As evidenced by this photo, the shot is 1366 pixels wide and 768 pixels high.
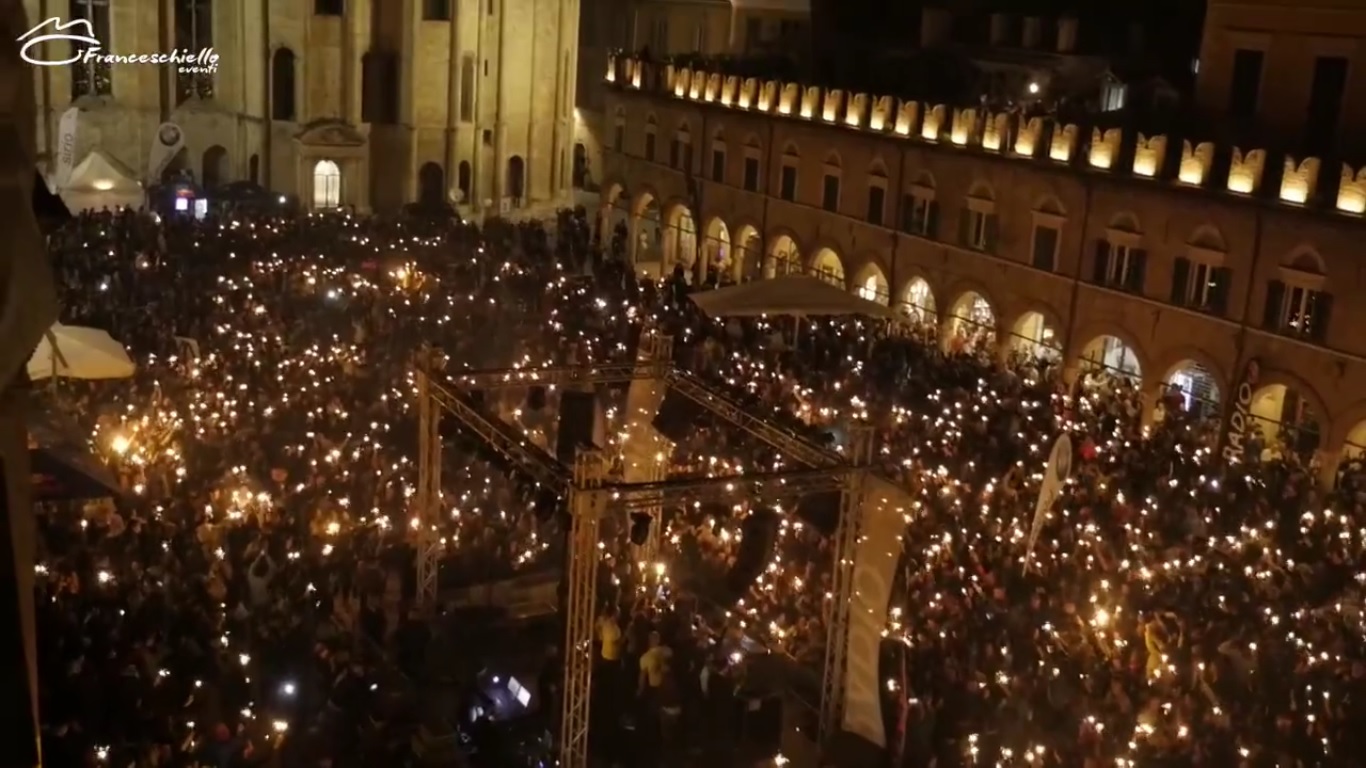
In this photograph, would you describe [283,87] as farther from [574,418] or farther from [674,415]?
[574,418]

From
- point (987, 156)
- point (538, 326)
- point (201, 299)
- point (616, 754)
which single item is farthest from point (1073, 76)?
point (616, 754)

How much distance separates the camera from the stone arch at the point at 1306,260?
84.1ft

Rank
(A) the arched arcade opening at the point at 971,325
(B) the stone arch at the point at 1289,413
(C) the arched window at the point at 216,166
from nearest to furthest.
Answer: (B) the stone arch at the point at 1289,413
(A) the arched arcade opening at the point at 971,325
(C) the arched window at the point at 216,166

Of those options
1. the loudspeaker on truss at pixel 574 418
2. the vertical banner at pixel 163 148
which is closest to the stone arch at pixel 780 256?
the vertical banner at pixel 163 148

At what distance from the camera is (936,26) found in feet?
138

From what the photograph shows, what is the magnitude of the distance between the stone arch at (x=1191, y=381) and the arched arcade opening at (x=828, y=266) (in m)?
9.74

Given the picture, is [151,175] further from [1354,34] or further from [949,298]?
[1354,34]

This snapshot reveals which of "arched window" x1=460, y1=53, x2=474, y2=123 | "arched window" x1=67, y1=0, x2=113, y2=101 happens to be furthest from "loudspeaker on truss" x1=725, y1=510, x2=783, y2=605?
"arched window" x1=67, y1=0, x2=113, y2=101

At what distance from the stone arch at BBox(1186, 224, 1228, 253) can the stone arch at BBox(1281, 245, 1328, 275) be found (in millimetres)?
1372

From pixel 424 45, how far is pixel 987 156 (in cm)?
2376

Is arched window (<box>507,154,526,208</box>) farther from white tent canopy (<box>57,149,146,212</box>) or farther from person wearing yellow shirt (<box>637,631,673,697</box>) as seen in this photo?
person wearing yellow shirt (<box>637,631,673,697</box>)

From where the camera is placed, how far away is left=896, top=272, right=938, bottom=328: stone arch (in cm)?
3391

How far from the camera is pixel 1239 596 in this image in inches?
676

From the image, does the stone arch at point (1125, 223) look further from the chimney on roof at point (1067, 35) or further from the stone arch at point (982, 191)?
the chimney on roof at point (1067, 35)
